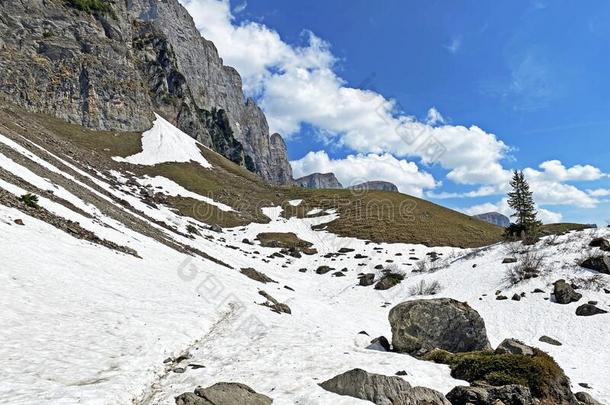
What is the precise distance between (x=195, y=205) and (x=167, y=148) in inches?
1670

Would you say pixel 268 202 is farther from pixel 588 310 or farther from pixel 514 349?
pixel 514 349

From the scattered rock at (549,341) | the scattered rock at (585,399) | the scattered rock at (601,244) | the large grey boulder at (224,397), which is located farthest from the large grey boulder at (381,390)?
the scattered rock at (601,244)

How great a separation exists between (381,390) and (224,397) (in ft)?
16.5

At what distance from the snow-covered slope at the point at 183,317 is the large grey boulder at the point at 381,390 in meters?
0.72

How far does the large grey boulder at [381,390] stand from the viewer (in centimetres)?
1221

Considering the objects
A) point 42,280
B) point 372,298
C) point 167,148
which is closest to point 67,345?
point 42,280

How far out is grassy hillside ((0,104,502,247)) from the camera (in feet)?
251

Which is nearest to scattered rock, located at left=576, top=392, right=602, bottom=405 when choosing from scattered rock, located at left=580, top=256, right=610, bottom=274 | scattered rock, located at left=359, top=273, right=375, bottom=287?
scattered rock, located at left=580, top=256, right=610, bottom=274

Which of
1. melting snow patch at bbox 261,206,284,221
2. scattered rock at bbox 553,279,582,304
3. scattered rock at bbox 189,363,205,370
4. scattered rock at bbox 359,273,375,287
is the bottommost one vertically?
scattered rock at bbox 189,363,205,370

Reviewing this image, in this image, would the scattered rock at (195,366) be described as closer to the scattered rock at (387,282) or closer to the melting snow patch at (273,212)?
the scattered rock at (387,282)

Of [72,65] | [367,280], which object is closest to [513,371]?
[367,280]

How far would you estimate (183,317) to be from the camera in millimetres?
19734

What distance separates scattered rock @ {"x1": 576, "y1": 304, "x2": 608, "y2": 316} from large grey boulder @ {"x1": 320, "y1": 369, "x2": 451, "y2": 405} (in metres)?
20.8

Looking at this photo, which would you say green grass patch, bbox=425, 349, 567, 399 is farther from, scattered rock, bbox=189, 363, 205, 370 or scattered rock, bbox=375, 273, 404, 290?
scattered rock, bbox=375, 273, 404, 290
